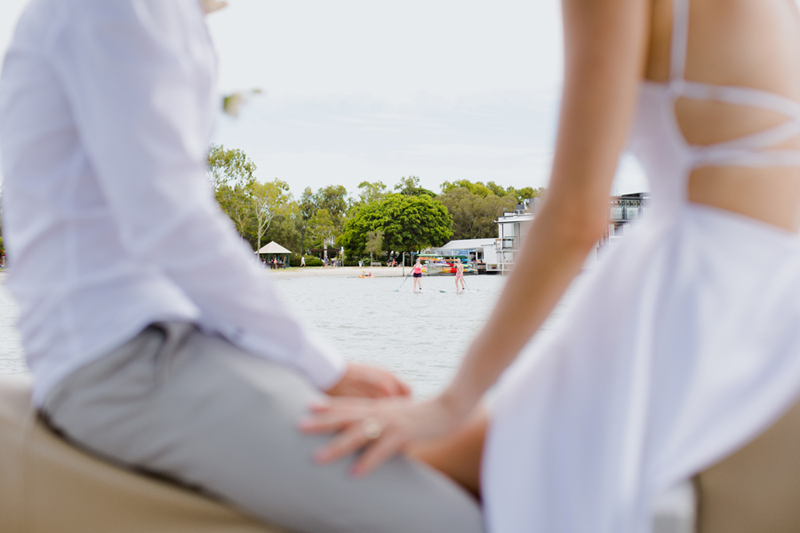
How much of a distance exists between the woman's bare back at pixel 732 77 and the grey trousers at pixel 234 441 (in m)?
0.45

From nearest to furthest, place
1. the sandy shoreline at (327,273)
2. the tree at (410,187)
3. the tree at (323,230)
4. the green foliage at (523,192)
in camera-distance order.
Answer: the sandy shoreline at (327,273) < the tree at (323,230) < the green foliage at (523,192) < the tree at (410,187)

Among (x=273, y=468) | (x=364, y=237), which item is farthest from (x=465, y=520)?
(x=364, y=237)

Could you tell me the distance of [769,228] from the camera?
2.36ft

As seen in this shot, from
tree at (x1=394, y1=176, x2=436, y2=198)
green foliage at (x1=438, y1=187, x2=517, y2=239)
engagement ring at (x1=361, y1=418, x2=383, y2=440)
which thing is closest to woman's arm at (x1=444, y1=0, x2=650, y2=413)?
engagement ring at (x1=361, y1=418, x2=383, y2=440)

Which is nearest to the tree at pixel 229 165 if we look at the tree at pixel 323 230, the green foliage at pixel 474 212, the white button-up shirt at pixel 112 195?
the tree at pixel 323 230

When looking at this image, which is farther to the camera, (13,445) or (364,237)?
(364,237)

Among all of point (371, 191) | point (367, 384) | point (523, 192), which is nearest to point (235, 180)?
point (371, 191)

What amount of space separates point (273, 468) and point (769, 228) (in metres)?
0.59

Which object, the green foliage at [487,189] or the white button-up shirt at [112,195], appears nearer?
the white button-up shirt at [112,195]

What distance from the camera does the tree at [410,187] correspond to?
61.1 meters

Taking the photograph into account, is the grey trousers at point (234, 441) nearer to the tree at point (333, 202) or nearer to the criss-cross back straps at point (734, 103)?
the criss-cross back straps at point (734, 103)

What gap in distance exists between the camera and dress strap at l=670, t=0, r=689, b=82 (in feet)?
2.26

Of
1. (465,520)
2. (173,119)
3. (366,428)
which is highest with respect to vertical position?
(173,119)

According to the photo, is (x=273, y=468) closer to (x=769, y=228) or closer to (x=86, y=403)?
(x=86, y=403)
